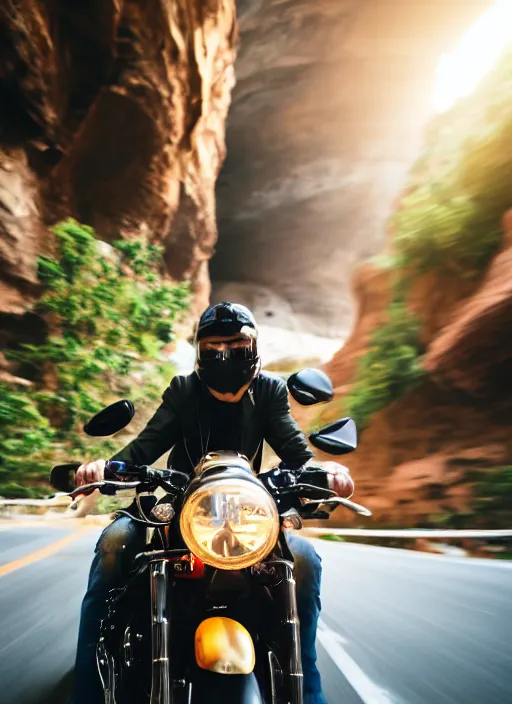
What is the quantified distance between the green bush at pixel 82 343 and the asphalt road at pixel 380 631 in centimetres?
860

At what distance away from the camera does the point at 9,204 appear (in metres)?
14.5

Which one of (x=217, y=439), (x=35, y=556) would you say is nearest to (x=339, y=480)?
(x=217, y=439)

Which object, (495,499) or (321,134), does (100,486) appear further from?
(321,134)

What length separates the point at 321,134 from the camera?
23.9 meters

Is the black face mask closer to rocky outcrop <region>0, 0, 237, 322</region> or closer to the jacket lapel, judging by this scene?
the jacket lapel

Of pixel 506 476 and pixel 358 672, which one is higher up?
pixel 506 476

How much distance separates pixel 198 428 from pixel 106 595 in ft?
1.92

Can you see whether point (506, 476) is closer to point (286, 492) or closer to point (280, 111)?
point (286, 492)

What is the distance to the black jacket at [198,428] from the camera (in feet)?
6.45

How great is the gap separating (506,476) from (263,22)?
54.6ft

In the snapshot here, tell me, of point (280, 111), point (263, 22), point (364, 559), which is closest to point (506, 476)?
point (364, 559)

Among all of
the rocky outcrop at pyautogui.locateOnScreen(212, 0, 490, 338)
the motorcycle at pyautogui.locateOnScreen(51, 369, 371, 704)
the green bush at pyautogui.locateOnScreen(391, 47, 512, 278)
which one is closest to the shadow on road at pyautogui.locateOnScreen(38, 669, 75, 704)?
the motorcycle at pyautogui.locateOnScreen(51, 369, 371, 704)

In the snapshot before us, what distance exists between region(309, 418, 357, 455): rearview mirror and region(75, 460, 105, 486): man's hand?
0.59m

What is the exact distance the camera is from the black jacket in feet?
6.45
